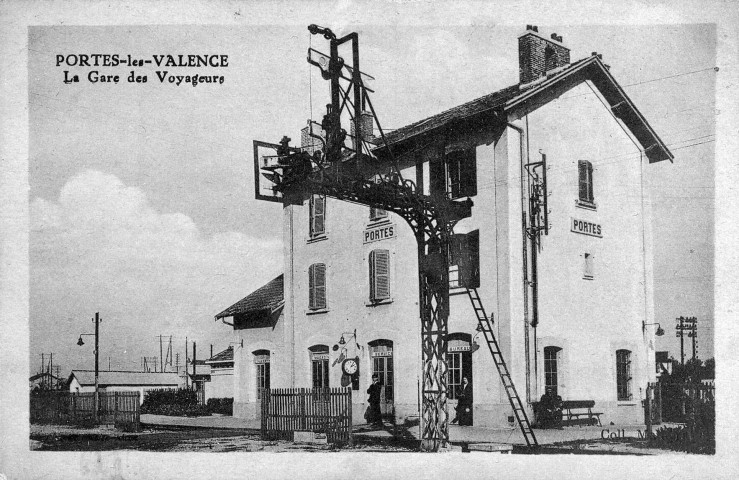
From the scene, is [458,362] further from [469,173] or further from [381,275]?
[469,173]

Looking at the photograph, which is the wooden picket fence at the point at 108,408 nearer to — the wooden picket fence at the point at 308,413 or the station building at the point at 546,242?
the wooden picket fence at the point at 308,413

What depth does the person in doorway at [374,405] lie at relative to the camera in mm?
17797

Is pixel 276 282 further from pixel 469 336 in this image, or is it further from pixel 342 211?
pixel 469 336

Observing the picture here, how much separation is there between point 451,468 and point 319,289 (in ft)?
28.4

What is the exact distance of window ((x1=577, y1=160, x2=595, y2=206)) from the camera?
55.6ft

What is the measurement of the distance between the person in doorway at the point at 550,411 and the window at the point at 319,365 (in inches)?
247

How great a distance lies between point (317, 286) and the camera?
20.3 m

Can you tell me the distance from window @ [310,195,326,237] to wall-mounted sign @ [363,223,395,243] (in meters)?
1.62

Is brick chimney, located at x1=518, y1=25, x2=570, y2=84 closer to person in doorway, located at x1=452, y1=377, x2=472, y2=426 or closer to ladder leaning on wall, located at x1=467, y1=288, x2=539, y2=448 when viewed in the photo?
ladder leaning on wall, located at x1=467, y1=288, x2=539, y2=448

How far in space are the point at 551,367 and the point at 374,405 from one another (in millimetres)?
4193

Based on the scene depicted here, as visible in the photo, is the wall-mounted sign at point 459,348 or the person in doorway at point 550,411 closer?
the person in doorway at point 550,411

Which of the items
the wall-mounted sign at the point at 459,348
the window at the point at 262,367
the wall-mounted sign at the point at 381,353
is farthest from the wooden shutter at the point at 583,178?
the window at the point at 262,367

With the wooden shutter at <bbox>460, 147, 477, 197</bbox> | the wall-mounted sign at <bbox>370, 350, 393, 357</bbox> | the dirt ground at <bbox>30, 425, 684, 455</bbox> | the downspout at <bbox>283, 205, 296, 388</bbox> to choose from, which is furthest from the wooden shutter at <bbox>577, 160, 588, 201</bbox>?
the downspout at <bbox>283, 205, 296, 388</bbox>

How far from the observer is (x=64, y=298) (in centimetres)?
1385
